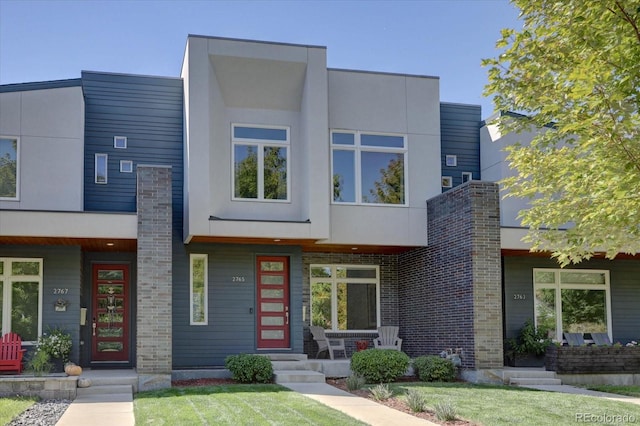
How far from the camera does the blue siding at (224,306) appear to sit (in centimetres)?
1702

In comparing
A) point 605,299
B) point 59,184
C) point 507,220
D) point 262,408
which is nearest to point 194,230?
point 59,184

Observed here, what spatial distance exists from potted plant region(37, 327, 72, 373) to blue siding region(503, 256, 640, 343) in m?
10.1

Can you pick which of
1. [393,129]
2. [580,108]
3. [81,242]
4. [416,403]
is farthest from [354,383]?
[580,108]

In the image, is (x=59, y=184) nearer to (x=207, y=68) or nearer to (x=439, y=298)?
(x=207, y=68)

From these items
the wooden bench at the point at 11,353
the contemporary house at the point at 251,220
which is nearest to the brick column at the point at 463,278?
the contemporary house at the point at 251,220

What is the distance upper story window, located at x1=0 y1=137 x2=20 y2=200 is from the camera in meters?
16.4

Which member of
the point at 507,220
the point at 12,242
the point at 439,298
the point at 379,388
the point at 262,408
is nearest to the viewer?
the point at 262,408

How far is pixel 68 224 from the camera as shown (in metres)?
15.1

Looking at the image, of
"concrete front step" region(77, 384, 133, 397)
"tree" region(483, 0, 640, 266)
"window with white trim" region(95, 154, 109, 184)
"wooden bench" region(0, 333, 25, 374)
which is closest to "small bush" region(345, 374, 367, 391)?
"concrete front step" region(77, 384, 133, 397)

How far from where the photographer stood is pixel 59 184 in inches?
648

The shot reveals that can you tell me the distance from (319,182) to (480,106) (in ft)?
19.0

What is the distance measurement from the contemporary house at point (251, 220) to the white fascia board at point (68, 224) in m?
0.03

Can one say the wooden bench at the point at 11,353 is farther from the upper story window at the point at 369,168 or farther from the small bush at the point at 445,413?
the small bush at the point at 445,413

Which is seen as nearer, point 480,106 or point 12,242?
point 12,242
